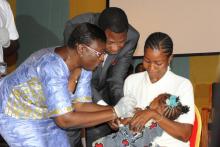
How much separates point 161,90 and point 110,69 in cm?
65

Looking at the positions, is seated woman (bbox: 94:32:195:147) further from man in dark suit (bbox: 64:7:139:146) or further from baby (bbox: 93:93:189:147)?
man in dark suit (bbox: 64:7:139:146)

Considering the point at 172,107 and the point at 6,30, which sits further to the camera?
the point at 6,30

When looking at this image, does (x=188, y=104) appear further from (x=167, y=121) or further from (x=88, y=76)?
(x=88, y=76)

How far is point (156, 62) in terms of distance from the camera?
2.04 m

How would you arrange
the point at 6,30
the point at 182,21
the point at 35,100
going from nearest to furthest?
the point at 35,100 < the point at 6,30 < the point at 182,21

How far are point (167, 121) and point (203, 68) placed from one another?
7.95ft

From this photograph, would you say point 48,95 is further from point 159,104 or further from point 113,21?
point 113,21

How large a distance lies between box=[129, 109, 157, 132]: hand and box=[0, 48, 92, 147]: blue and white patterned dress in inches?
13.2

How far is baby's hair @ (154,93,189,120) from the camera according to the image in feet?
6.20

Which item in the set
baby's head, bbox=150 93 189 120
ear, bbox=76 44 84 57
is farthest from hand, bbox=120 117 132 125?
ear, bbox=76 44 84 57

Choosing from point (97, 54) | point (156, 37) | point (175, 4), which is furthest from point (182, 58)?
point (97, 54)

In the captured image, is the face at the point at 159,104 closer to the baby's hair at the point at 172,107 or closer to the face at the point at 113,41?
the baby's hair at the point at 172,107

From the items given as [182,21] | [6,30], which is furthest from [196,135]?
[182,21]

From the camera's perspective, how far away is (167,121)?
188cm
